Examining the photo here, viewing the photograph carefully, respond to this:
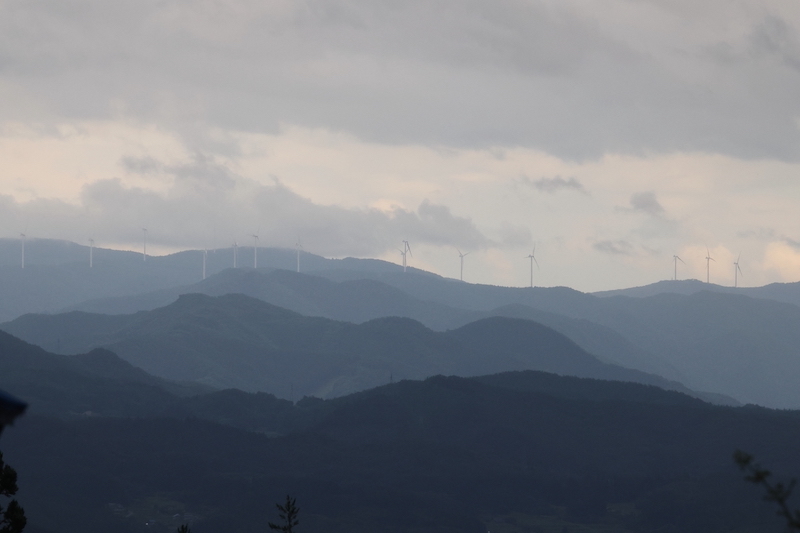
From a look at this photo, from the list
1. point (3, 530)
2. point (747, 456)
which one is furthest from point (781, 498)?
point (3, 530)

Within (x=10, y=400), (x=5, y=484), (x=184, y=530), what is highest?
(x=10, y=400)

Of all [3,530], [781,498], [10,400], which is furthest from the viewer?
[3,530]

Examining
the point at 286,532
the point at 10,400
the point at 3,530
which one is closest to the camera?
the point at 10,400

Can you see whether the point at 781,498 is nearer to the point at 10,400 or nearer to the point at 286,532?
the point at 10,400

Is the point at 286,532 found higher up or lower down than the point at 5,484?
lower down

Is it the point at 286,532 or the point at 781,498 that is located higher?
the point at 781,498

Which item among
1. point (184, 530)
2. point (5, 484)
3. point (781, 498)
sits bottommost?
point (184, 530)

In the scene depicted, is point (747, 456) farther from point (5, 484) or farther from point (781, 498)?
point (5, 484)

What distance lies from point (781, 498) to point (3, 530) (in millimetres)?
46779

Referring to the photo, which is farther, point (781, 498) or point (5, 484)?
point (5, 484)

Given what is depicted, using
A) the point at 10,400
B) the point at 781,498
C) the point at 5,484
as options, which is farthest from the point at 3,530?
the point at 781,498

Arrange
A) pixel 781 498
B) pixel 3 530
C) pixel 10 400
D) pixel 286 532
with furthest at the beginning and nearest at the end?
pixel 286 532 → pixel 3 530 → pixel 781 498 → pixel 10 400

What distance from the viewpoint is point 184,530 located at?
8944 centimetres

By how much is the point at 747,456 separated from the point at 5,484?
4654 centimetres
